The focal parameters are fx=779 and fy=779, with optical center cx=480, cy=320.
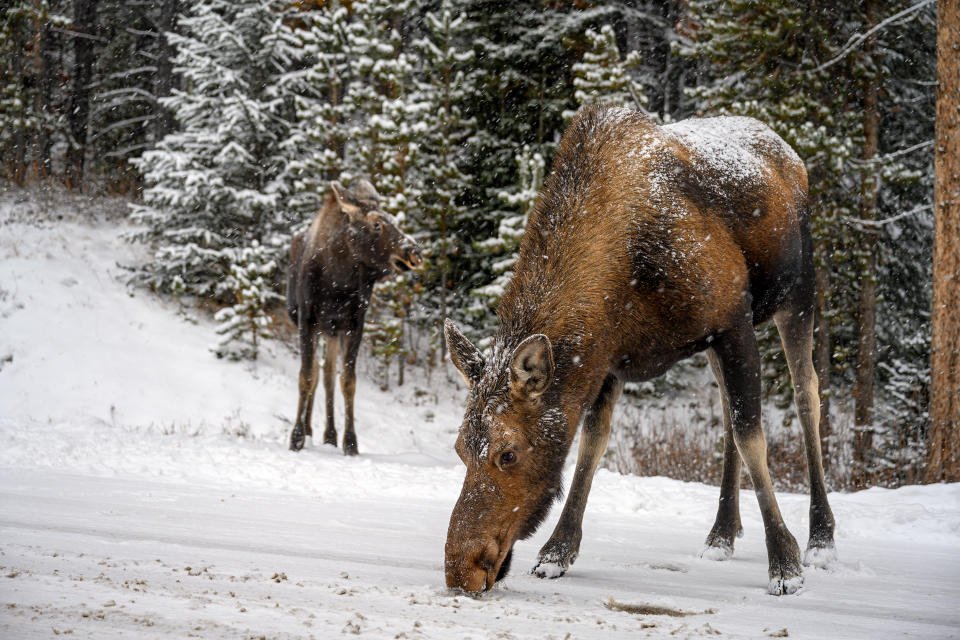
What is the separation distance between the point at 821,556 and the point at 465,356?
113 inches

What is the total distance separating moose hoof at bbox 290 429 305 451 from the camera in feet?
34.8

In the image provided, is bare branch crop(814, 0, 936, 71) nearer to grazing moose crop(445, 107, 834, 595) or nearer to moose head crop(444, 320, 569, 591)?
grazing moose crop(445, 107, 834, 595)

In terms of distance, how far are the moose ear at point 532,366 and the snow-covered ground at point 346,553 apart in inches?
39.7

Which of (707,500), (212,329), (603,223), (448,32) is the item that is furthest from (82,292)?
(603,223)

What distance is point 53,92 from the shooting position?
92.8 ft

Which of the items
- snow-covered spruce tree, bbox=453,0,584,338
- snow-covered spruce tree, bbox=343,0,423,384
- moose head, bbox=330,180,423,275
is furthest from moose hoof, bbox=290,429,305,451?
snow-covered spruce tree, bbox=453,0,584,338

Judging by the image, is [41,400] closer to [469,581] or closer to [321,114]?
[321,114]

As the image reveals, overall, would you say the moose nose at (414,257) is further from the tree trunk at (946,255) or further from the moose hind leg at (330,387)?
the tree trunk at (946,255)

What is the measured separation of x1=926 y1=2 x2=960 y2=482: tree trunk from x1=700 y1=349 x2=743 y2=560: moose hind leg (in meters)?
5.63

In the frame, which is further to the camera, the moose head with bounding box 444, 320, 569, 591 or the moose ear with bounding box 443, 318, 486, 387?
the moose ear with bounding box 443, 318, 486, 387

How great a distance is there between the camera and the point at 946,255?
10.4 metres

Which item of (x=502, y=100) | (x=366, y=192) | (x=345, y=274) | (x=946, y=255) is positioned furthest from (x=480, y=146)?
(x=946, y=255)

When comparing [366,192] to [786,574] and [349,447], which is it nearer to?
[349,447]

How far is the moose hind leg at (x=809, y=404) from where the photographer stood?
5.32 metres
